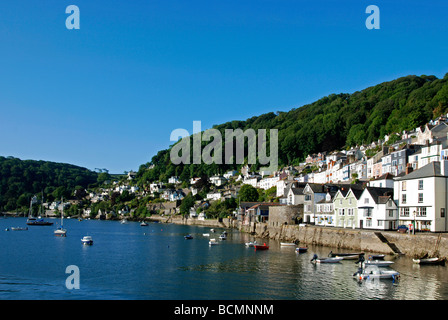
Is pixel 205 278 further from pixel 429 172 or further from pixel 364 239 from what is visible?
pixel 429 172

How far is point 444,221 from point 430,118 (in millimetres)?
84102

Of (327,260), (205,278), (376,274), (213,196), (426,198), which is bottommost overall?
(205,278)

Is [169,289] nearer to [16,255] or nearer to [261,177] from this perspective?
[16,255]

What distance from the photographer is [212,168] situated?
190375mm

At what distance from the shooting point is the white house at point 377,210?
47562mm

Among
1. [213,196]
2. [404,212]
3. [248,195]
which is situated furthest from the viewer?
[213,196]

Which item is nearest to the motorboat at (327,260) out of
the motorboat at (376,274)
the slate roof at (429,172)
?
the motorboat at (376,274)

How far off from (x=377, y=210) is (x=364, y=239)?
4635 millimetres

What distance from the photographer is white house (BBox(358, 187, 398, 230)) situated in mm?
47562

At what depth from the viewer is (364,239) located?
4606cm

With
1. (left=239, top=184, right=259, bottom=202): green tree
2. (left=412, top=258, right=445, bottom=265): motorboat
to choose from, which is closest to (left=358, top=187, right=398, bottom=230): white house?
(left=412, top=258, right=445, bottom=265): motorboat

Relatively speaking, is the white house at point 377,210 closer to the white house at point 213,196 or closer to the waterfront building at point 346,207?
the waterfront building at point 346,207

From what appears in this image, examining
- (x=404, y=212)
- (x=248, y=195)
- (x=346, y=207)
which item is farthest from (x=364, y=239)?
(x=248, y=195)

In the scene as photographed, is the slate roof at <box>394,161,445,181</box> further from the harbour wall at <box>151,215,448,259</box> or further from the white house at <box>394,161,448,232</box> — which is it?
the harbour wall at <box>151,215,448,259</box>
